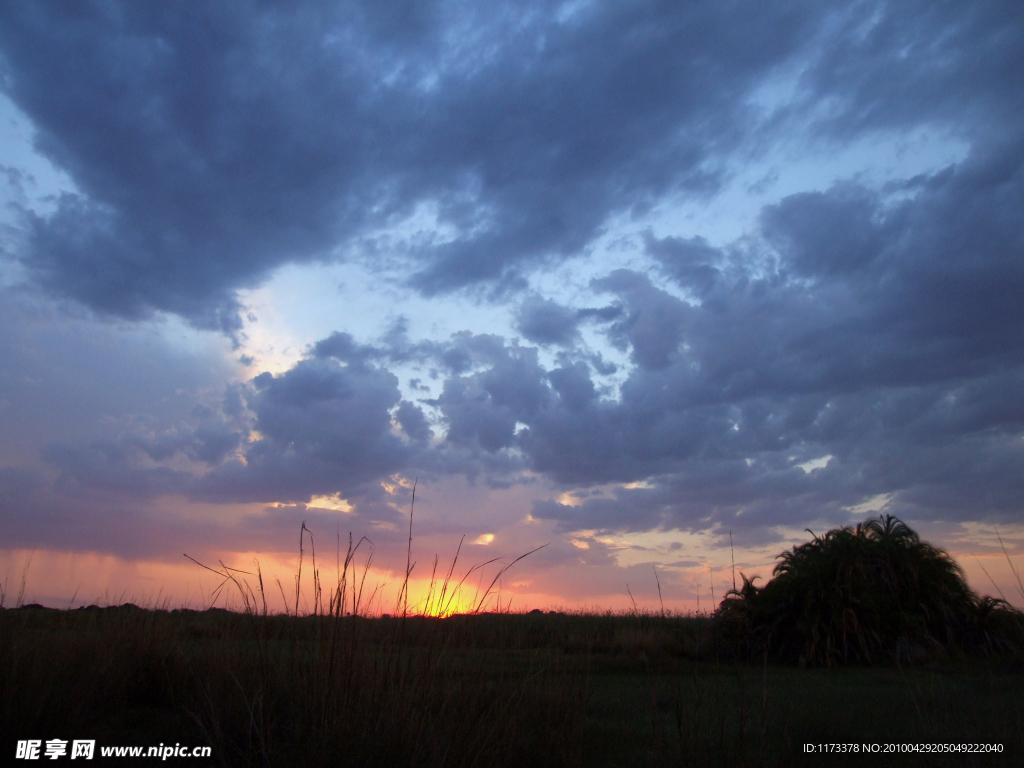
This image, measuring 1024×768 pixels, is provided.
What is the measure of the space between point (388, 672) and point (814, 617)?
11.2 meters

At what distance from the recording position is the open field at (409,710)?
14.4ft

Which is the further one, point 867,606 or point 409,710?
point 867,606

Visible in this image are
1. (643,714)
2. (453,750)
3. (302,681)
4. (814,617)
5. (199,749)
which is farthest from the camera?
(814,617)

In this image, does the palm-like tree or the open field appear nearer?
the open field

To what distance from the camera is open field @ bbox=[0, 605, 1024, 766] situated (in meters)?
4.39

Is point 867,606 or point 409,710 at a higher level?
point 867,606

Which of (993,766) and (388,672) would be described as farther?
(388,672)

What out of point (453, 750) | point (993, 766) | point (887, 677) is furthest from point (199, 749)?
point (887, 677)

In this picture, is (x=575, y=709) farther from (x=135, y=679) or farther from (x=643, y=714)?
(x=135, y=679)

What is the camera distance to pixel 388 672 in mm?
5020

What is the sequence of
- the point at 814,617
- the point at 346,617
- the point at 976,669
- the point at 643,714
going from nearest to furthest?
the point at 346,617 < the point at 643,714 < the point at 976,669 < the point at 814,617

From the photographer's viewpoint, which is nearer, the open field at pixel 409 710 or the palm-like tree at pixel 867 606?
the open field at pixel 409 710

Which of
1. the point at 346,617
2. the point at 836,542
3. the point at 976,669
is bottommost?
the point at 976,669

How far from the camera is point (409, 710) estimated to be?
4676mm
